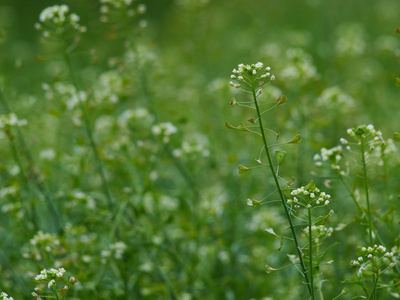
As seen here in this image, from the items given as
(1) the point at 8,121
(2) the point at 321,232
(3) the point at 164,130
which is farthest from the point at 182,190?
(2) the point at 321,232

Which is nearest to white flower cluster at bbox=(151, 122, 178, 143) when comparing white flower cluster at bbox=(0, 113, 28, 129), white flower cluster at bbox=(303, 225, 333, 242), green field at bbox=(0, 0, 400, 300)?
green field at bbox=(0, 0, 400, 300)

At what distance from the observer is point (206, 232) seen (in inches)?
135

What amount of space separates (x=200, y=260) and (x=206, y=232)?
0.22 m

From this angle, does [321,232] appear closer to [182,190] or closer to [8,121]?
[182,190]

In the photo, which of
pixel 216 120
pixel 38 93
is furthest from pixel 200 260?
pixel 38 93

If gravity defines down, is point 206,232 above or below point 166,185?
above

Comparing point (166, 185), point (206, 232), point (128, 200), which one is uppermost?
point (128, 200)

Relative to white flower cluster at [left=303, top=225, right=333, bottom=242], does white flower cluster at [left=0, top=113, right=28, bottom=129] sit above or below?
above

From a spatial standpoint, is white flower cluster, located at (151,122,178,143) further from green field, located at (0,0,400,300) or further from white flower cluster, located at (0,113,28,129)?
white flower cluster, located at (0,113,28,129)

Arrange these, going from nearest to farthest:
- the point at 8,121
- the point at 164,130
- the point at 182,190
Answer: the point at 8,121 < the point at 164,130 < the point at 182,190

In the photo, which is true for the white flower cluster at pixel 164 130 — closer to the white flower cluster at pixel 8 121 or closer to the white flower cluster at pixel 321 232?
the white flower cluster at pixel 8 121

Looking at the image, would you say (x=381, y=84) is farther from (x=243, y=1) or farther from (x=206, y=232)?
(x=243, y=1)

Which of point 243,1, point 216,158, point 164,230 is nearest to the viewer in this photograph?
point 164,230

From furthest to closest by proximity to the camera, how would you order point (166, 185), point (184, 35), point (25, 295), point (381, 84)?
point (184, 35), point (381, 84), point (166, 185), point (25, 295)
